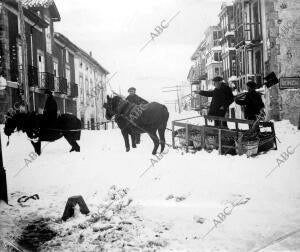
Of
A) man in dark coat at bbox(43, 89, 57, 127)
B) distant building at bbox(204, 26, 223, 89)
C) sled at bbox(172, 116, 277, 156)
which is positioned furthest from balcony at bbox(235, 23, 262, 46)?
man in dark coat at bbox(43, 89, 57, 127)

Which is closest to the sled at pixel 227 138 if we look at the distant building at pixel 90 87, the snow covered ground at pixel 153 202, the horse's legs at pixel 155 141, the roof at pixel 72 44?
the horse's legs at pixel 155 141

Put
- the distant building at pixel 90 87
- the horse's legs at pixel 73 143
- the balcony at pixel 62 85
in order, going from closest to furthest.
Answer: the distant building at pixel 90 87 → the balcony at pixel 62 85 → the horse's legs at pixel 73 143

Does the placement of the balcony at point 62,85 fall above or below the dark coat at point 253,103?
above

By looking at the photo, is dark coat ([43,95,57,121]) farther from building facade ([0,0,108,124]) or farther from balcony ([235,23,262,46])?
balcony ([235,23,262,46])

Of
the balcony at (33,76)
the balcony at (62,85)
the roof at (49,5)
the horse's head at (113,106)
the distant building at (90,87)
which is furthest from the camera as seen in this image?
the horse's head at (113,106)

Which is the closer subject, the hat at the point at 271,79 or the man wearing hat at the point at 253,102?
the hat at the point at 271,79

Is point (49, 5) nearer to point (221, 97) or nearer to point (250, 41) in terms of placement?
point (250, 41)

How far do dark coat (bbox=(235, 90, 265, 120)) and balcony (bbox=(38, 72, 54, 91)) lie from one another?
122 inches

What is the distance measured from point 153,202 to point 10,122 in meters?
2.55

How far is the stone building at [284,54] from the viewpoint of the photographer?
176 inches

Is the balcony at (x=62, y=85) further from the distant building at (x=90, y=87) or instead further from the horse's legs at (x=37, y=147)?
the horse's legs at (x=37, y=147)

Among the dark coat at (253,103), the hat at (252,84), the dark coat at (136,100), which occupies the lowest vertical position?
the dark coat at (253,103)

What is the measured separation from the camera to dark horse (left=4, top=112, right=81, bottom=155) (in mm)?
5108

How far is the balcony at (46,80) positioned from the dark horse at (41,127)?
492 millimetres
